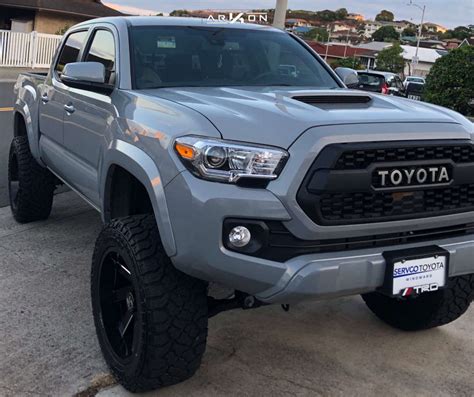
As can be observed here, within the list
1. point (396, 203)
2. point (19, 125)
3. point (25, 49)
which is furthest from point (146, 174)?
point (25, 49)

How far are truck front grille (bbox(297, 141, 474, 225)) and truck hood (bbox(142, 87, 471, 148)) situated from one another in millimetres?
159

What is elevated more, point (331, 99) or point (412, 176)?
point (331, 99)

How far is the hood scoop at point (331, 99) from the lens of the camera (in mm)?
3242

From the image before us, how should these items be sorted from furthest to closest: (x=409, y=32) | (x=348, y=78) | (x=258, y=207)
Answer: (x=409, y=32) → (x=348, y=78) → (x=258, y=207)

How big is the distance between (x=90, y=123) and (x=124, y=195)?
73 cm

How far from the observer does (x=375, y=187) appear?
2770 mm

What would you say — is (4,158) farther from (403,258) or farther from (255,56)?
(403,258)

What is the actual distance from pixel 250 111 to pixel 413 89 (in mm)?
25278

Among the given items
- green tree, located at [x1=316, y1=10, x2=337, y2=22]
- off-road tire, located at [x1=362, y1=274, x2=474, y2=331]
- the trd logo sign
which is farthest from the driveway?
green tree, located at [x1=316, y1=10, x2=337, y2=22]

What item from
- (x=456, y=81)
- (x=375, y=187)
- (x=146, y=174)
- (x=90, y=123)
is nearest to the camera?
(x=375, y=187)

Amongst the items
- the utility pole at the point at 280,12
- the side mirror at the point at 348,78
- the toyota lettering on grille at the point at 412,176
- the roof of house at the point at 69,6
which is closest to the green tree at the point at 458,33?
the roof of house at the point at 69,6

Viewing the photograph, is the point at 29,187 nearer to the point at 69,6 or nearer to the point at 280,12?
the point at 280,12

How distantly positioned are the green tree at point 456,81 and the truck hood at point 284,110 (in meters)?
12.5

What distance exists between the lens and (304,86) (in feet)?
13.6
